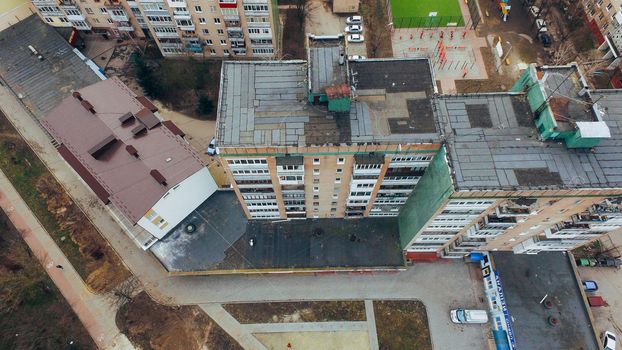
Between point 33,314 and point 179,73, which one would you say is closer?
point 33,314

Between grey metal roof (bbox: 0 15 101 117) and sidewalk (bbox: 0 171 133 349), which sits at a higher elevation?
grey metal roof (bbox: 0 15 101 117)

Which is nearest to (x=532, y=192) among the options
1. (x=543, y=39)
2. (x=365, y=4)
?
(x=543, y=39)

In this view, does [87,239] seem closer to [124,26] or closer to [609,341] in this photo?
[124,26]

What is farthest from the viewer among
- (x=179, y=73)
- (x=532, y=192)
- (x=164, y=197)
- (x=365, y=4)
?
(x=365, y=4)

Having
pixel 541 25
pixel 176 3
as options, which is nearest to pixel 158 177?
pixel 176 3

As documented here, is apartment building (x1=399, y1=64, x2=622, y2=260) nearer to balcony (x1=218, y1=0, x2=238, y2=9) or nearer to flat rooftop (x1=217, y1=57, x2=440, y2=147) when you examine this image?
flat rooftop (x1=217, y1=57, x2=440, y2=147)

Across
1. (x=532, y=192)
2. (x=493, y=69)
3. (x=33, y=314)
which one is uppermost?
(x=493, y=69)

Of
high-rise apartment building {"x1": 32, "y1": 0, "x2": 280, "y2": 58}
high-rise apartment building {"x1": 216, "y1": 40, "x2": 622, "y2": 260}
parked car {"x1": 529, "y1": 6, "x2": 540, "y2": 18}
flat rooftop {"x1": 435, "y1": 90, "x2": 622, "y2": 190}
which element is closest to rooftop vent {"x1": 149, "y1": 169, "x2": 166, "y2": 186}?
high-rise apartment building {"x1": 216, "y1": 40, "x2": 622, "y2": 260}

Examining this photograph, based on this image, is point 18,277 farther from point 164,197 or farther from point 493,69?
point 493,69
